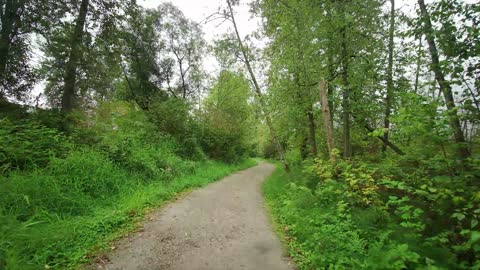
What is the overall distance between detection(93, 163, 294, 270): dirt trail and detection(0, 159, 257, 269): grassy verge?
380 millimetres

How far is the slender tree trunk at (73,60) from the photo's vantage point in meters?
8.08

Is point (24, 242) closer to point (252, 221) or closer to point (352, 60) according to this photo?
point (252, 221)

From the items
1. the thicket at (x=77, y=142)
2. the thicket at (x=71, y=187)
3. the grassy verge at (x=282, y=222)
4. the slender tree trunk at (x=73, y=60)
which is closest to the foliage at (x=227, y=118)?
the thicket at (x=77, y=142)

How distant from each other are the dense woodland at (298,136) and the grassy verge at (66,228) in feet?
0.08

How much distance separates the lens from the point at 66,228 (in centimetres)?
378

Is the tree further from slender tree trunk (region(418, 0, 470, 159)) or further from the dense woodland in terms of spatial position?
slender tree trunk (region(418, 0, 470, 159))

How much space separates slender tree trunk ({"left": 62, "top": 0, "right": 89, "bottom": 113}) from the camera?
808cm

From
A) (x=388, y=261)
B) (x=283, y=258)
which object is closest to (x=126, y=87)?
(x=283, y=258)

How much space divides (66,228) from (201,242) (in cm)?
219

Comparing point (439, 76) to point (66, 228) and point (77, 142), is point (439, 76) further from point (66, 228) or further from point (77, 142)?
point (77, 142)

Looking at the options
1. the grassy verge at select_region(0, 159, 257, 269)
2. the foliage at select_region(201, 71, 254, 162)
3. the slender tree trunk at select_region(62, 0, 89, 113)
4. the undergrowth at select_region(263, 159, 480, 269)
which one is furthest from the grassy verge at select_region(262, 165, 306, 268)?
the slender tree trunk at select_region(62, 0, 89, 113)

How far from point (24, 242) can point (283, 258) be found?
3.80m

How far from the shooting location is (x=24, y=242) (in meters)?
3.18

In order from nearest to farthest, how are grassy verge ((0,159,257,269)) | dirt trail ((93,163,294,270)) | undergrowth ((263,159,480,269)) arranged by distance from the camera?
undergrowth ((263,159,480,269))
grassy verge ((0,159,257,269))
dirt trail ((93,163,294,270))
